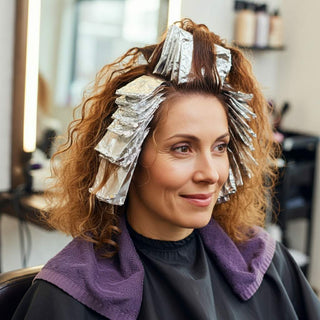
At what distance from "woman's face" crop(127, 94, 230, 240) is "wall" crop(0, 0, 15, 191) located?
1072 millimetres

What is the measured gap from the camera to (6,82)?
2059 mm

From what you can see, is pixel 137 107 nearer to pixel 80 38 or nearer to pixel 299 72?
pixel 80 38

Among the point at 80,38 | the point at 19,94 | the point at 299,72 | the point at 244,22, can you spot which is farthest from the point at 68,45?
the point at 299,72

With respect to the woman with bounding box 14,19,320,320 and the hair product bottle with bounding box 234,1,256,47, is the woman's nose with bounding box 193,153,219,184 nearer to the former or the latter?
the woman with bounding box 14,19,320,320

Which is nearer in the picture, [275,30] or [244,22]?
[244,22]

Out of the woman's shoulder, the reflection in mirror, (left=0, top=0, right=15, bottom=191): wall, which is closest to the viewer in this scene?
the woman's shoulder

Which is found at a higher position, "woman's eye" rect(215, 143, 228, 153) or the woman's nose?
"woman's eye" rect(215, 143, 228, 153)

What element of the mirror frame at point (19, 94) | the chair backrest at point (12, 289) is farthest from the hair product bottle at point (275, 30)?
the chair backrest at point (12, 289)

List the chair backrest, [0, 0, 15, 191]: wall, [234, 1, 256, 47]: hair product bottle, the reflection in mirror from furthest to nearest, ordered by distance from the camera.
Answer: [234, 1, 256, 47]: hair product bottle, the reflection in mirror, [0, 0, 15, 191]: wall, the chair backrest

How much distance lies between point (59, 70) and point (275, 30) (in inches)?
54.9

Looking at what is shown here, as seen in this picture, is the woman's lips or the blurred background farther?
the blurred background

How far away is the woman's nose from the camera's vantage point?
43.4 inches

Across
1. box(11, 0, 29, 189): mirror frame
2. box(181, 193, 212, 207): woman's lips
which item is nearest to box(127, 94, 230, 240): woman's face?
box(181, 193, 212, 207): woman's lips

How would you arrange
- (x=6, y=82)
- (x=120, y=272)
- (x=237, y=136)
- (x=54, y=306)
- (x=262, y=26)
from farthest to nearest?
1. (x=262, y=26)
2. (x=6, y=82)
3. (x=237, y=136)
4. (x=120, y=272)
5. (x=54, y=306)
